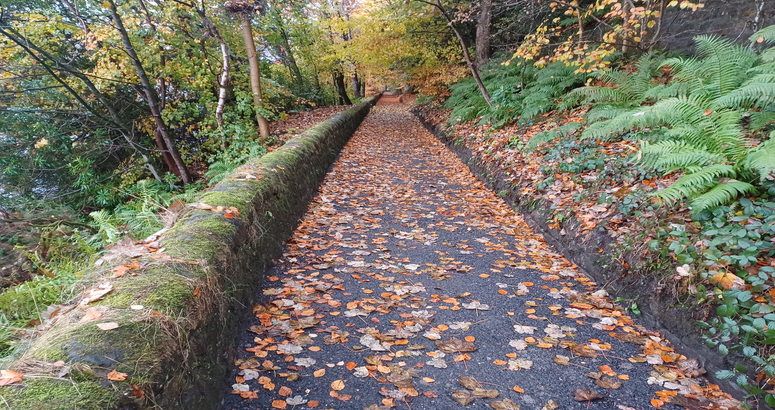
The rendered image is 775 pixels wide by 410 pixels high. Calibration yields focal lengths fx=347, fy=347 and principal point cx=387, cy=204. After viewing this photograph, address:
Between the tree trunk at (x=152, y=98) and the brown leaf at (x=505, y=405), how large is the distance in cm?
878

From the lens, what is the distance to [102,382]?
1429 millimetres

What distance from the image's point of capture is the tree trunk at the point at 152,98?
688cm

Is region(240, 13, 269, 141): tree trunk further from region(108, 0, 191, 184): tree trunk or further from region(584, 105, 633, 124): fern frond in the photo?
region(584, 105, 633, 124): fern frond

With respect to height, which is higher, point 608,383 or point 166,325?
point 166,325

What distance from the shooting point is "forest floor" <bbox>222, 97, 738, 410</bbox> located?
7.27ft

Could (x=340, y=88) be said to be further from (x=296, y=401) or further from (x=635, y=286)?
(x=296, y=401)

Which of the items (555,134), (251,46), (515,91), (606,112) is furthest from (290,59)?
(606,112)

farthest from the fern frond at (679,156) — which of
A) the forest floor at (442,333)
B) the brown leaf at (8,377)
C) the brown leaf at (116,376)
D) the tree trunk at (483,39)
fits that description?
the tree trunk at (483,39)

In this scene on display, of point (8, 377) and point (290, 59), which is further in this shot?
point (290, 59)

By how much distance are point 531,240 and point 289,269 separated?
9.82 feet

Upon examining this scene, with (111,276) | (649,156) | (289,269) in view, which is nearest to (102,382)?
(111,276)

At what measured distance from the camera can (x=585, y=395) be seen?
2.20 m

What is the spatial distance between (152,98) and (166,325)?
8074 millimetres

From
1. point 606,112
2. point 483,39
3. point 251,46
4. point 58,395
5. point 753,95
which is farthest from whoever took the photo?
point 483,39
